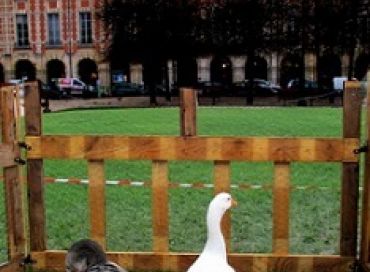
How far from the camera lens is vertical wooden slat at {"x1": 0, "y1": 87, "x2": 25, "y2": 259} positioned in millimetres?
5352

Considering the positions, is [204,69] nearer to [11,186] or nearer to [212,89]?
[212,89]

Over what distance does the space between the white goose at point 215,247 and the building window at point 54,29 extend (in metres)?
67.8

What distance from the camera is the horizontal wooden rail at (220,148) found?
17.4ft

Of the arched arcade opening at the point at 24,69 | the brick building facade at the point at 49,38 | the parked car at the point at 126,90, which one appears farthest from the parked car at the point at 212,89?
the arched arcade opening at the point at 24,69

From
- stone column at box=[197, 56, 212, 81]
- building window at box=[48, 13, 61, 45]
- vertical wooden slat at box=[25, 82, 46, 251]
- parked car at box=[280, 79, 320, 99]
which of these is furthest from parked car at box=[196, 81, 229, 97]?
vertical wooden slat at box=[25, 82, 46, 251]

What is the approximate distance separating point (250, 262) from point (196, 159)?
0.94 metres

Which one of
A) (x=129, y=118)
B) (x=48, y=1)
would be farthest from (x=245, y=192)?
(x=48, y=1)

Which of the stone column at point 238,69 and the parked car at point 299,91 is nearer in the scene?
the parked car at point 299,91

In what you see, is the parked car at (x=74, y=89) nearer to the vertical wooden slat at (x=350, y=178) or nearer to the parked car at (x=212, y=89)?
the parked car at (x=212, y=89)

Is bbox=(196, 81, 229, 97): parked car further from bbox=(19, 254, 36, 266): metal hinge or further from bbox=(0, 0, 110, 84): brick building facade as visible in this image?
bbox=(19, 254, 36, 266): metal hinge

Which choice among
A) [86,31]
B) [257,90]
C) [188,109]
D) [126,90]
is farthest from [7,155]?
[86,31]

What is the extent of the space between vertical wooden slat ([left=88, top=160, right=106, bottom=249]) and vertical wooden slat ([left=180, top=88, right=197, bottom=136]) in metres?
0.75

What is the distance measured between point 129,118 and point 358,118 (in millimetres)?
23151

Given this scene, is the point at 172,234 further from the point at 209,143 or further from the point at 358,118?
the point at 358,118
